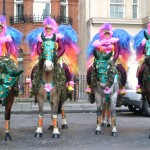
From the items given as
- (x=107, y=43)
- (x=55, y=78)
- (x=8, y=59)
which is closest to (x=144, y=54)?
(x=107, y=43)

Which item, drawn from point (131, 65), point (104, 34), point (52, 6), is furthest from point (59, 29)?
point (52, 6)

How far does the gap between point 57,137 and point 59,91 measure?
1128mm

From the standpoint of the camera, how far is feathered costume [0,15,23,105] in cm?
923

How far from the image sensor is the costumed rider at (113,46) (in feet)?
34.4

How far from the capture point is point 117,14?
28.5 metres

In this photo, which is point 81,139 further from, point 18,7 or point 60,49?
point 18,7

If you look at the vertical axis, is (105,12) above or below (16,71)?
above

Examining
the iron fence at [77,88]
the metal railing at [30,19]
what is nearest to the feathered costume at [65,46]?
the iron fence at [77,88]

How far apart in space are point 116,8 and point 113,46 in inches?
728

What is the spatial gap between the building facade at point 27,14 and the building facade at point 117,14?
1.49 meters

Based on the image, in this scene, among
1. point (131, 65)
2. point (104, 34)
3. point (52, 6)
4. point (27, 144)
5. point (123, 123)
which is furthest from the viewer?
point (52, 6)

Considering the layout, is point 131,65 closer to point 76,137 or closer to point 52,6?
point 76,137

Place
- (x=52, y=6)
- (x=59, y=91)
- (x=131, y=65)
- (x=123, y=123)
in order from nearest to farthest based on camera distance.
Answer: (x=59, y=91), (x=123, y=123), (x=131, y=65), (x=52, y=6)

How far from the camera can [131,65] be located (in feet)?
52.2
